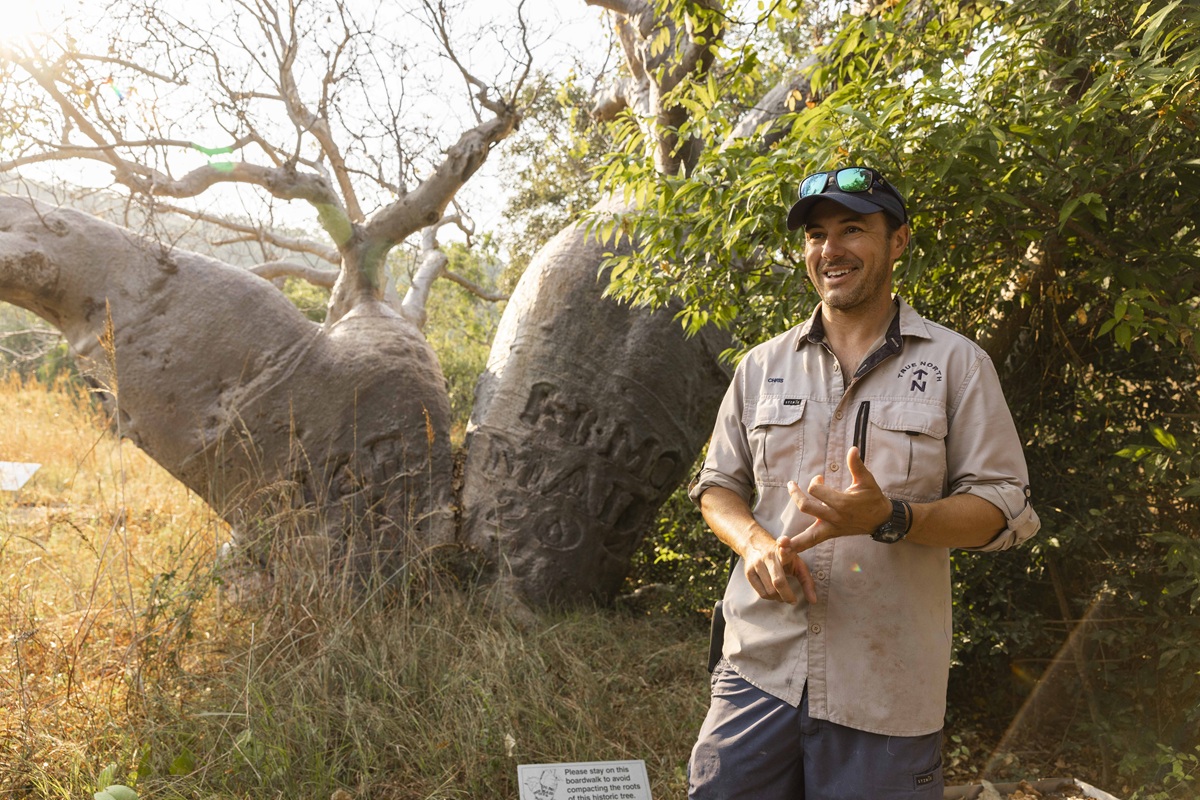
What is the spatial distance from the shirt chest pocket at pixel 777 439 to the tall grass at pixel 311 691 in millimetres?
1451

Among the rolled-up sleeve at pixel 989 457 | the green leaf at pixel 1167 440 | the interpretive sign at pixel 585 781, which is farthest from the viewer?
the interpretive sign at pixel 585 781

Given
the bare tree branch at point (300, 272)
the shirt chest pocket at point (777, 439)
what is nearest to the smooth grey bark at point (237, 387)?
Answer: the shirt chest pocket at point (777, 439)

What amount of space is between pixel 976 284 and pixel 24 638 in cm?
329

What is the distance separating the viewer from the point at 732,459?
66.7 inches

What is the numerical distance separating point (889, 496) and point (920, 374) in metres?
0.22

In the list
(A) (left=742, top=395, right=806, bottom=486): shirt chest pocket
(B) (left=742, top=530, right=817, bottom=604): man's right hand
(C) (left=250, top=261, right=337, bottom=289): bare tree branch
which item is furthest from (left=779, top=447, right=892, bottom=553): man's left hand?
(C) (left=250, top=261, right=337, bottom=289): bare tree branch

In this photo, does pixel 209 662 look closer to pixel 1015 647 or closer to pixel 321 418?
pixel 321 418

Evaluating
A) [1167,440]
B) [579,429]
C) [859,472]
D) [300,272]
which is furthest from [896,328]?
[300,272]

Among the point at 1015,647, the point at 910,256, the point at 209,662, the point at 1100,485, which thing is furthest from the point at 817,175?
the point at 209,662

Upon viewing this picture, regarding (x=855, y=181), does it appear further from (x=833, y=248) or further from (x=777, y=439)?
(x=777, y=439)

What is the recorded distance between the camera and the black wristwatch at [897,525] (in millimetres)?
1343

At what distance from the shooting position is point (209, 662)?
2.94 meters

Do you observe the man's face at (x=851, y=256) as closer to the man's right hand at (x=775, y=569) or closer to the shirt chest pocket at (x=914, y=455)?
the shirt chest pocket at (x=914, y=455)

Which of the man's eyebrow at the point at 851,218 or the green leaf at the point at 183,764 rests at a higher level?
the man's eyebrow at the point at 851,218
